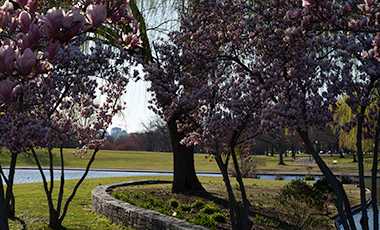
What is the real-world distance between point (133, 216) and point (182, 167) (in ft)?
13.1

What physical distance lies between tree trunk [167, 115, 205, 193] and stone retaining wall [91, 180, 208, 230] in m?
2.60

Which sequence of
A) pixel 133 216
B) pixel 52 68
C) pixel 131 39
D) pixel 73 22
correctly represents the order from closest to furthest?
pixel 73 22 → pixel 131 39 → pixel 52 68 → pixel 133 216

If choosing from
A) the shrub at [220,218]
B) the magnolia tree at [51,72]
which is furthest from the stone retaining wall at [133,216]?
the magnolia tree at [51,72]

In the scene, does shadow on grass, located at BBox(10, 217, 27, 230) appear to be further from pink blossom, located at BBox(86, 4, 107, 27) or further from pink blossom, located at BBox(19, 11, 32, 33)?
pink blossom, located at BBox(86, 4, 107, 27)

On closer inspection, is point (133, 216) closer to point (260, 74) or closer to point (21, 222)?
point (21, 222)

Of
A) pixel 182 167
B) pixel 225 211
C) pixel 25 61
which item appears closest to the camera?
pixel 25 61

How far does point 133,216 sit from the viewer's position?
23.2ft

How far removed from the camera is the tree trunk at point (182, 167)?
10.7 meters

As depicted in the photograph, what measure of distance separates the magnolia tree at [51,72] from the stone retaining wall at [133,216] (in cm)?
138

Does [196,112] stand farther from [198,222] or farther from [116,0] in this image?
[116,0]

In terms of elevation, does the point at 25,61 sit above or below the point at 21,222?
above

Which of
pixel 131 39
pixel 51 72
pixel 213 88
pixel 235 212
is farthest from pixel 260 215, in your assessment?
pixel 131 39

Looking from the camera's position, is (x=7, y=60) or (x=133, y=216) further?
(x=133, y=216)

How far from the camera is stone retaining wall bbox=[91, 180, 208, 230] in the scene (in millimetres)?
6012
